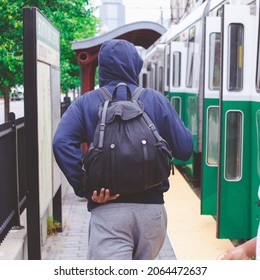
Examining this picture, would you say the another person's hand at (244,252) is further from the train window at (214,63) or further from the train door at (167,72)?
the train door at (167,72)

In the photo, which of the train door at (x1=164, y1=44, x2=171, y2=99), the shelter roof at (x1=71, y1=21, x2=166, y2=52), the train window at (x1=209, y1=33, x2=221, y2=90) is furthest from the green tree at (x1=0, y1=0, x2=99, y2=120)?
the train window at (x1=209, y1=33, x2=221, y2=90)

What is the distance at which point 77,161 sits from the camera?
2930 mm

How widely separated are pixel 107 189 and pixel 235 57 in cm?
282

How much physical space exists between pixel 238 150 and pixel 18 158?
1952 millimetres

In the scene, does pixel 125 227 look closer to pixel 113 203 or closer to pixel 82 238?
pixel 113 203

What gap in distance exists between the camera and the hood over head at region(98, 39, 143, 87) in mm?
3011

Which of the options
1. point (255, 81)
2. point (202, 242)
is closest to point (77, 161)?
point (255, 81)

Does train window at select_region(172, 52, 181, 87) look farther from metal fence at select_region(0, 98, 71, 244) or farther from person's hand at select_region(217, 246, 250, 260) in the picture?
person's hand at select_region(217, 246, 250, 260)

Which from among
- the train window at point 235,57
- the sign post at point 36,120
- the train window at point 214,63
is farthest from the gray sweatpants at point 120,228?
the train window at point 214,63

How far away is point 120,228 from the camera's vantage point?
9.40 feet

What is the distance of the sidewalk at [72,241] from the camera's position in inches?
213

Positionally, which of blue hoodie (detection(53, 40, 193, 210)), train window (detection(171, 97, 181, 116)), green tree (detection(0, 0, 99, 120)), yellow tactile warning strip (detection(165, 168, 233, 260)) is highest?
green tree (detection(0, 0, 99, 120))

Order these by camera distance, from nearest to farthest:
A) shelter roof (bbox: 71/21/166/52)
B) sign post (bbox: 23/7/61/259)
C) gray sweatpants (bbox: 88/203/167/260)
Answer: gray sweatpants (bbox: 88/203/167/260), sign post (bbox: 23/7/61/259), shelter roof (bbox: 71/21/166/52)

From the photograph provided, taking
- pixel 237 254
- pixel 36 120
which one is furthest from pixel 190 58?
pixel 237 254
